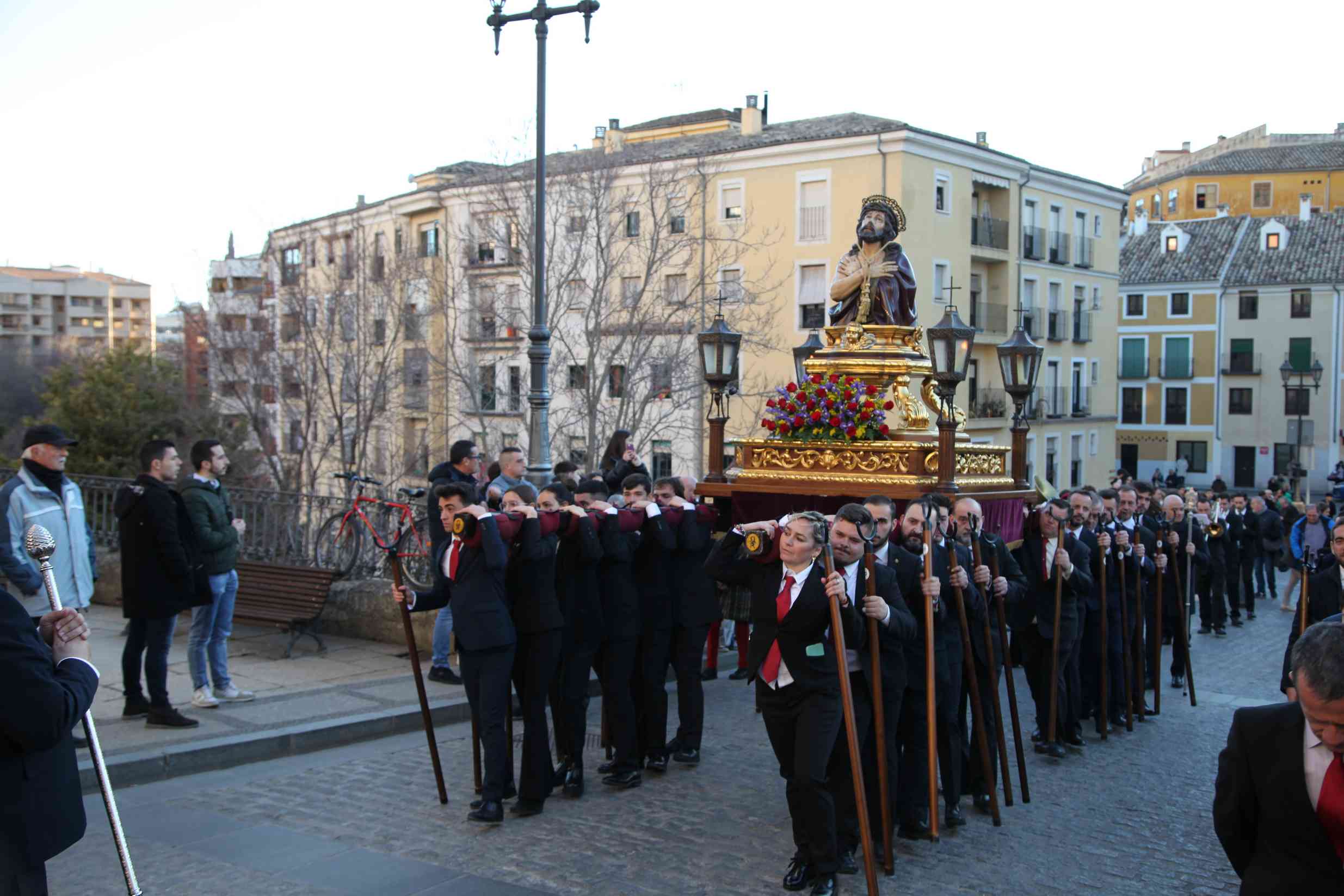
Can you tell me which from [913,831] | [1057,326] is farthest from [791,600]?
[1057,326]

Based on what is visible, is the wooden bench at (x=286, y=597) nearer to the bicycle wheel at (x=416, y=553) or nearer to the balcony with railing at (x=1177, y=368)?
the bicycle wheel at (x=416, y=553)

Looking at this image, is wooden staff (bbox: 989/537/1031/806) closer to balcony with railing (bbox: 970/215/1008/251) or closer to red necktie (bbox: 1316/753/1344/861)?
red necktie (bbox: 1316/753/1344/861)

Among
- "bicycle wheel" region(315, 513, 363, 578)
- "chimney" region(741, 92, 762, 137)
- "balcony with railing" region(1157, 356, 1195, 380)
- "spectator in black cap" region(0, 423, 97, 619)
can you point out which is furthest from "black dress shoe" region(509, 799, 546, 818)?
"balcony with railing" region(1157, 356, 1195, 380)

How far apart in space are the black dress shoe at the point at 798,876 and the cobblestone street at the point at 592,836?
3.3 inches

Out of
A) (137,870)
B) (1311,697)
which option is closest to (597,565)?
(137,870)

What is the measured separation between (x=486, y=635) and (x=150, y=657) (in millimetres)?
3089

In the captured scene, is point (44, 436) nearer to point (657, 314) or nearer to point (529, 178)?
point (529, 178)

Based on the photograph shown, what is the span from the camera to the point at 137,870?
20.5ft

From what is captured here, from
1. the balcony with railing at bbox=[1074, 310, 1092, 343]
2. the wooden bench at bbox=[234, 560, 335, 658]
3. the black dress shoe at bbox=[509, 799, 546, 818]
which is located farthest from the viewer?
the balcony with railing at bbox=[1074, 310, 1092, 343]

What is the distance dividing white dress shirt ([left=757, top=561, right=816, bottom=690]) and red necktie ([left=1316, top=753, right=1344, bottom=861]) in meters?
3.05

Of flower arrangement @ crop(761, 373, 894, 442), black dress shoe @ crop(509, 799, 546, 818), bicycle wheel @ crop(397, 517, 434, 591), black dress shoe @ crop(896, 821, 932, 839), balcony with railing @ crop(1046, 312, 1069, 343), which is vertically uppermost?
balcony with railing @ crop(1046, 312, 1069, 343)

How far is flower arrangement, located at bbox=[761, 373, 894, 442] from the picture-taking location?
1038 cm

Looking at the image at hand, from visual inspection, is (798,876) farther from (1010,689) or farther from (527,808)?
(1010,689)

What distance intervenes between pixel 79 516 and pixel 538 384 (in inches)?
229
